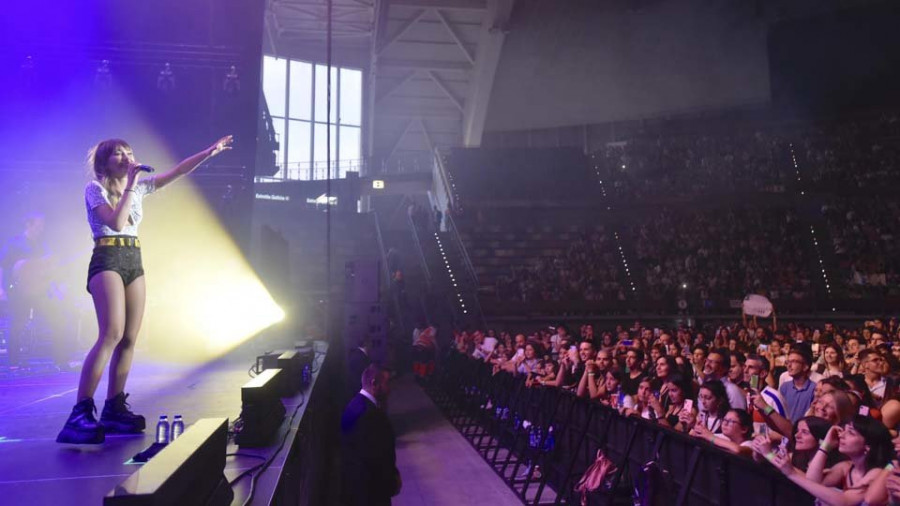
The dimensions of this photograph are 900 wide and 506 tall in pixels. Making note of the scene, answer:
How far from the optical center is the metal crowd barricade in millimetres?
3318

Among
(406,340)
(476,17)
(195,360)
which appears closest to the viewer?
(195,360)

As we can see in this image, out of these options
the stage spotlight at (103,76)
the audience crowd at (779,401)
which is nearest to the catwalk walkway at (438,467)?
the audience crowd at (779,401)

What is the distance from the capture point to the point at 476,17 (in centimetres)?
2119

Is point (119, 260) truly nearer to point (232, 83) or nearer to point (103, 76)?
point (232, 83)

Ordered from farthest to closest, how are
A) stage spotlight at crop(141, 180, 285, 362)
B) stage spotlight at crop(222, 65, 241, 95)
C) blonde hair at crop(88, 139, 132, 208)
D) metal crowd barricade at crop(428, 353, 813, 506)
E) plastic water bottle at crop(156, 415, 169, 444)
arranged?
stage spotlight at crop(222, 65, 241, 95), stage spotlight at crop(141, 180, 285, 362), metal crowd barricade at crop(428, 353, 813, 506), blonde hair at crop(88, 139, 132, 208), plastic water bottle at crop(156, 415, 169, 444)


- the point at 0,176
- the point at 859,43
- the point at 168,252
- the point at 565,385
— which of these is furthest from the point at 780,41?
the point at 0,176

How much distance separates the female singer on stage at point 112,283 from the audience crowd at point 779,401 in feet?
11.3

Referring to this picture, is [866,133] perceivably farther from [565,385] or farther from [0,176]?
[0,176]

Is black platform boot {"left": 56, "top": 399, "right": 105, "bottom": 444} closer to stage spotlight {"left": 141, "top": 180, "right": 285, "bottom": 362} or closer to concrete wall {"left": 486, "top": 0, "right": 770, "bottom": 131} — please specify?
stage spotlight {"left": 141, "top": 180, "right": 285, "bottom": 362}

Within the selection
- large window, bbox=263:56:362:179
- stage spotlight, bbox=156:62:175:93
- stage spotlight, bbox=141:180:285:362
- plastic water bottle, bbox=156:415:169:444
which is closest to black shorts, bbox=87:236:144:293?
plastic water bottle, bbox=156:415:169:444

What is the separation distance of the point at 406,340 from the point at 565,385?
8249 mm

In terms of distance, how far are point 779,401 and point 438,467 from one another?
3.95 metres

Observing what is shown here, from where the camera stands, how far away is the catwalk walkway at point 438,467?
19.9 ft

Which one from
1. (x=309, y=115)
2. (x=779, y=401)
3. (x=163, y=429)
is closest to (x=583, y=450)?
(x=779, y=401)
